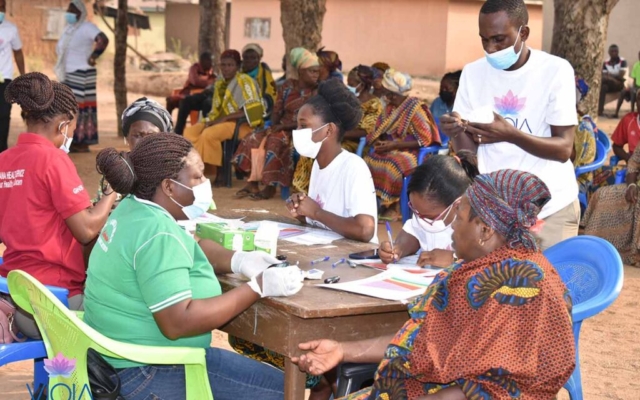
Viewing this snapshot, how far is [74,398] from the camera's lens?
8.89ft

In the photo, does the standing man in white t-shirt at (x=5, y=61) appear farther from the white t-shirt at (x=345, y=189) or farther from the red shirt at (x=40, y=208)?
the red shirt at (x=40, y=208)

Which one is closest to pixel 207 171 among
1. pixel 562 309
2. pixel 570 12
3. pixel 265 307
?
pixel 570 12

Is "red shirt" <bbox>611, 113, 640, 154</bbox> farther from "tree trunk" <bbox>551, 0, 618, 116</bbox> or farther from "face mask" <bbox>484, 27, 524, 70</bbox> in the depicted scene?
"face mask" <bbox>484, 27, 524, 70</bbox>

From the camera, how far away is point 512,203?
240 centimetres

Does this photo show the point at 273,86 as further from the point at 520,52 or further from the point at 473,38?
the point at 473,38

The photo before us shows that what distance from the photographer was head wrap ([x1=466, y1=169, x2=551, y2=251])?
239 cm

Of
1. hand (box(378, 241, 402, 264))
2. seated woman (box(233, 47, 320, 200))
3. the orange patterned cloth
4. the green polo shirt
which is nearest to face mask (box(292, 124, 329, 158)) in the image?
hand (box(378, 241, 402, 264))

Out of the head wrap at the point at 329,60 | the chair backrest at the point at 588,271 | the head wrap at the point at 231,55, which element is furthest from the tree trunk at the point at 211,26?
the chair backrest at the point at 588,271

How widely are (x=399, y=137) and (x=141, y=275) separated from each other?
5.75 metres

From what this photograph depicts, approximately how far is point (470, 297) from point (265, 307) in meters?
0.76

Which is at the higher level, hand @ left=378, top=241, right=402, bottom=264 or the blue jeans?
hand @ left=378, top=241, right=402, bottom=264

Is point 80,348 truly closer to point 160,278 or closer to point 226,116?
point 160,278

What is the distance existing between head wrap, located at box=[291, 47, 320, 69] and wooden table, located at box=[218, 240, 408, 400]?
6.23 meters

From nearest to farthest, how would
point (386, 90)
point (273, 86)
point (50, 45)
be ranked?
point (386, 90), point (273, 86), point (50, 45)
